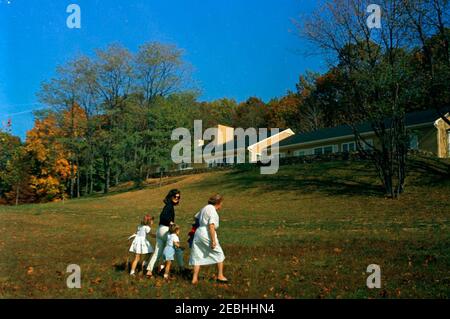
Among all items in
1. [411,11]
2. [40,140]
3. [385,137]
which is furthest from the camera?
[40,140]

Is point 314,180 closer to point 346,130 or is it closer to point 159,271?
point 346,130

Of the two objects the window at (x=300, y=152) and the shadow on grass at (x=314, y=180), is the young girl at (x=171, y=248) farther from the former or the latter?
the window at (x=300, y=152)

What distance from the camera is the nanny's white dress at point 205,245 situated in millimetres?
9211

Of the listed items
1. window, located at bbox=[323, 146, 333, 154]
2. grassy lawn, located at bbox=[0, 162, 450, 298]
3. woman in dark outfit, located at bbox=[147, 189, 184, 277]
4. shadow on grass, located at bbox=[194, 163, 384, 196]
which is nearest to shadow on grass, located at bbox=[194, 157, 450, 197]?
shadow on grass, located at bbox=[194, 163, 384, 196]

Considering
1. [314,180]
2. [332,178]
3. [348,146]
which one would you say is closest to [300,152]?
[348,146]

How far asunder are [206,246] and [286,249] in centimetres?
463

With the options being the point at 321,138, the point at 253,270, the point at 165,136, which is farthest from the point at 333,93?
the point at 253,270

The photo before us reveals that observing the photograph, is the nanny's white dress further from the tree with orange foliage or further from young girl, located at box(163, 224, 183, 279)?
the tree with orange foliage

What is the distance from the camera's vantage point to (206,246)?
930 cm

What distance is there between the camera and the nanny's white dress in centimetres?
921

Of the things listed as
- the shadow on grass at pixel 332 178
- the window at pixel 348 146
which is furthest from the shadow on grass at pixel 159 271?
the window at pixel 348 146

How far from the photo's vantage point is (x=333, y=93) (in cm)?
7031

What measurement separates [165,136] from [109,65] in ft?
41.9
